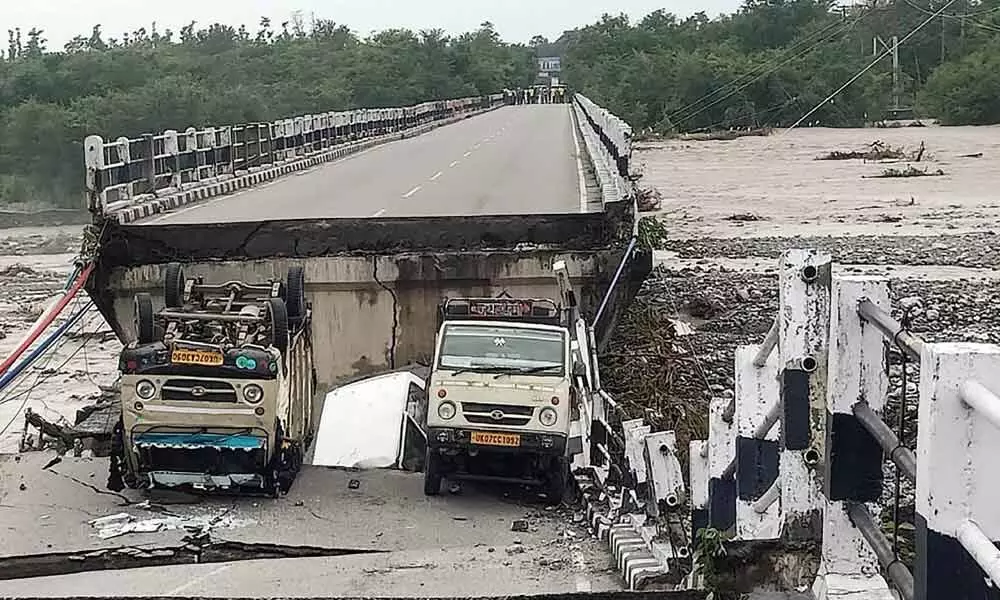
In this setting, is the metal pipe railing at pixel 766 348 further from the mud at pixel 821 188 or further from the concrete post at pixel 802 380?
the mud at pixel 821 188

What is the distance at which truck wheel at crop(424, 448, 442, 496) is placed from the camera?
12531 mm

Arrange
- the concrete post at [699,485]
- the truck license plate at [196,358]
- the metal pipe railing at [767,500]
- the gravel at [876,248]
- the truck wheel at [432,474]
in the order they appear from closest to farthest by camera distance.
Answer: the metal pipe railing at [767,500] < the concrete post at [699,485] < the truck license plate at [196,358] < the truck wheel at [432,474] < the gravel at [876,248]

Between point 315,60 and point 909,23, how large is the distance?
54972 millimetres

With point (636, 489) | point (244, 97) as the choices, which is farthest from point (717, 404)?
point (244, 97)

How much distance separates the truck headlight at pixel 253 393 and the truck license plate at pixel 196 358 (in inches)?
14.3

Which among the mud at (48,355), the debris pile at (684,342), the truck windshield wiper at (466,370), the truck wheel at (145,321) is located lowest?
the mud at (48,355)

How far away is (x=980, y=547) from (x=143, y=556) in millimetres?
8905

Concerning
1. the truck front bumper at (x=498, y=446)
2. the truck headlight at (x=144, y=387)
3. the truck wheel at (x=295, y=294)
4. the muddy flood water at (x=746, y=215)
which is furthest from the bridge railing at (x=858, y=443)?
the muddy flood water at (x=746, y=215)

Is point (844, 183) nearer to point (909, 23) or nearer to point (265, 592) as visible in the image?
point (265, 592)

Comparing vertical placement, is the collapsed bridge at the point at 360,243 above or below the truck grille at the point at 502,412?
above

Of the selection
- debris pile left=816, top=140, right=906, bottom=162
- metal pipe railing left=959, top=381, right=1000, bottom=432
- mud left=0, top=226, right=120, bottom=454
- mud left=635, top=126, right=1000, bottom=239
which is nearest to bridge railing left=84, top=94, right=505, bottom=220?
mud left=0, top=226, right=120, bottom=454

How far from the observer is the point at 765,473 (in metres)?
5.65

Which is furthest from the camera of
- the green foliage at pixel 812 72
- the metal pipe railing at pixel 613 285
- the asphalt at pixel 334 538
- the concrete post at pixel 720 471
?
the green foliage at pixel 812 72

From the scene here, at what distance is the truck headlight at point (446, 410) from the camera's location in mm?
12422
